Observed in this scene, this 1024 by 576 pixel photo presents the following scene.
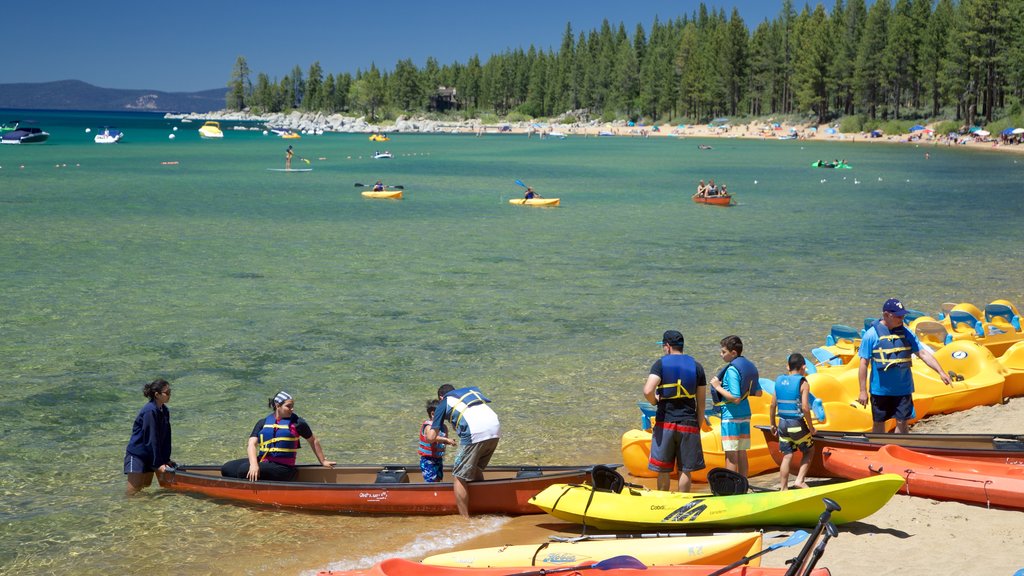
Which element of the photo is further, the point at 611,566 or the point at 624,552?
the point at 624,552

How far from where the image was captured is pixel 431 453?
10.7m

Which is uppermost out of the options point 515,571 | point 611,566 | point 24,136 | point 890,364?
point 24,136

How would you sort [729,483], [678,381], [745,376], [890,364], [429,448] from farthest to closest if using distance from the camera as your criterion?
[890,364]
[429,448]
[745,376]
[678,381]
[729,483]

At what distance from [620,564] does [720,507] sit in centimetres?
175

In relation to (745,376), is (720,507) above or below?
below

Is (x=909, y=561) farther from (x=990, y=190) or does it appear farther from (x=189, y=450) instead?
(x=990, y=190)

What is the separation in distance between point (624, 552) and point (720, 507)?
121 centimetres

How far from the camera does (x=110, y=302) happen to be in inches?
919

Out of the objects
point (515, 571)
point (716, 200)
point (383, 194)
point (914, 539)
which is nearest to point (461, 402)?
point (515, 571)

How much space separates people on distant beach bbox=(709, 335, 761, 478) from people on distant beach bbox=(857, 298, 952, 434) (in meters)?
1.82

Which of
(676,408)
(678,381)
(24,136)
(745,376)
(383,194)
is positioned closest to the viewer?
(678,381)

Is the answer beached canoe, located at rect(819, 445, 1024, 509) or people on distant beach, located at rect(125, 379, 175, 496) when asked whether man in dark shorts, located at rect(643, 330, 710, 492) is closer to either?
beached canoe, located at rect(819, 445, 1024, 509)

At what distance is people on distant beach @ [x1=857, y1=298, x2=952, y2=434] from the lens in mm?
11266

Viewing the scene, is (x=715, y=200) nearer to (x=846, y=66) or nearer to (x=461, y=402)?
(x=461, y=402)
